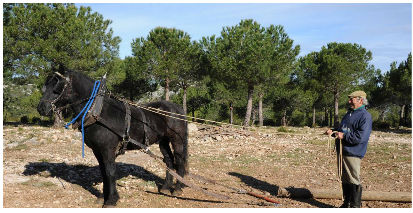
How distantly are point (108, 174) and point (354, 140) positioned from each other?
418 cm

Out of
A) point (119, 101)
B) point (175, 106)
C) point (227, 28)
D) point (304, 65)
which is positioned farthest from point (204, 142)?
point (304, 65)

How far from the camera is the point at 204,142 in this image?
16.3 meters

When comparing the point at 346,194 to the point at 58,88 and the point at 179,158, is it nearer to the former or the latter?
the point at 179,158

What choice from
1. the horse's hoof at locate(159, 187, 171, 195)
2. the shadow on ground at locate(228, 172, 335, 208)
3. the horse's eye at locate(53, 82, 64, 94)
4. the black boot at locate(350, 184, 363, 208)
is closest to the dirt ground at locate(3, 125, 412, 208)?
the shadow on ground at locate(228, 172, 335, 208)

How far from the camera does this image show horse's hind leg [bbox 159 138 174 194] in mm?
6957

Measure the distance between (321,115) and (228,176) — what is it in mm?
50634

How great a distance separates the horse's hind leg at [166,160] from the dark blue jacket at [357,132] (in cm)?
355

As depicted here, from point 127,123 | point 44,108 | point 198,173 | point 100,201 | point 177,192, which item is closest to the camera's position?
point 44,108

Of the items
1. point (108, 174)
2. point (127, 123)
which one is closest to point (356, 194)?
point (127, 123)

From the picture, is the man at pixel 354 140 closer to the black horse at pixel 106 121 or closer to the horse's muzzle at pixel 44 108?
the black horse at pixel 106 121

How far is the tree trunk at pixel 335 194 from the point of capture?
6.26 meters

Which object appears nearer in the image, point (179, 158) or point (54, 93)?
point (54, 93)

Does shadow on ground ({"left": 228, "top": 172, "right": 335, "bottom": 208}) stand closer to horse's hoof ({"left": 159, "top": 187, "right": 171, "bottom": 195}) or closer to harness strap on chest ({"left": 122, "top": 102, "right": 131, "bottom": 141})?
horse's hoof ({"left": 159, "top": 187, "right": 171, "bottom": 195})

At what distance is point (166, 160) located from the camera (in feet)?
23.7
